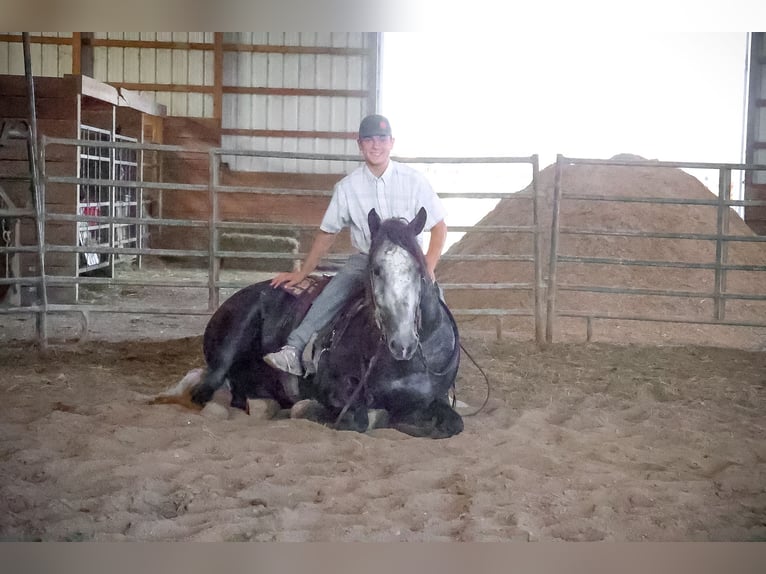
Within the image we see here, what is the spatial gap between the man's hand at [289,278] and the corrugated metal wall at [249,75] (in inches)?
16.1

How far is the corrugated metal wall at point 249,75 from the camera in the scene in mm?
3244

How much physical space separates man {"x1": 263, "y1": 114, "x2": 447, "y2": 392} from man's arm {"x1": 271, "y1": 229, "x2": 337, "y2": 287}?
0.28 ft

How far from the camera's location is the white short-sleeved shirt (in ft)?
10.2

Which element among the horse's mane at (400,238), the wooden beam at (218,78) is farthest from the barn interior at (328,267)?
the horse's mane at (400,238)

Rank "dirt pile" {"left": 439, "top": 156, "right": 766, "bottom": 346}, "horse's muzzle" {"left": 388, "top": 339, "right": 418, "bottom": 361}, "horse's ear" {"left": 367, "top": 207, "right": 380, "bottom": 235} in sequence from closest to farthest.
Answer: "horse's muzzle" {"left": 388, "top": 339, "right": 418, "bottom": 361}, "horse's ear" {"left": 367, "top": 207, "right": 380, "bottom": 235}, "dirt pile" {"left": 439, "top": 156, "right": 766, "bottom": 346}

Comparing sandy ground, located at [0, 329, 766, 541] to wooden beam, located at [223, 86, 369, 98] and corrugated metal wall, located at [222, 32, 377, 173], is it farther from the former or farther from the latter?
wooden beam, located at [223, 86, 369, 98]

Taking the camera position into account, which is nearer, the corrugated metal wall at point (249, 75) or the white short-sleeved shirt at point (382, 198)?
the white short-sleeved shirt at point (382, 198)

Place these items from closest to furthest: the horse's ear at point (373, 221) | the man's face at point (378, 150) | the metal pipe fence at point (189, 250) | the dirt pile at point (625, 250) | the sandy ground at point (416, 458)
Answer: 1. the sandy ground at point (416, 458)
2. the horse's ear at point (373, 221)
3. the man's face at point (378, 150)
4. the metal pipe fence at point (189, 250)
5. the dirt pile at point (625, 250)

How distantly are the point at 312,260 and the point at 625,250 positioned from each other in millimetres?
1386

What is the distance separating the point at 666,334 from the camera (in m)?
3.56

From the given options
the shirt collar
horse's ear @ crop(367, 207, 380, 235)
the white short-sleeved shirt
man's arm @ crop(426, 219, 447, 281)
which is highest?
the shirt collar

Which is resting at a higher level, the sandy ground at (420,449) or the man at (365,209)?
the man at (365,209)

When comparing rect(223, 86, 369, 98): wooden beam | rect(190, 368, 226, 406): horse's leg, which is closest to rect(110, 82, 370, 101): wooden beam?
rect(223, 86, 369, 98): wooden beam

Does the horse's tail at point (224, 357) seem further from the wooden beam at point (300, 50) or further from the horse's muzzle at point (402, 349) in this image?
the wooden beam at point (300, 50)
